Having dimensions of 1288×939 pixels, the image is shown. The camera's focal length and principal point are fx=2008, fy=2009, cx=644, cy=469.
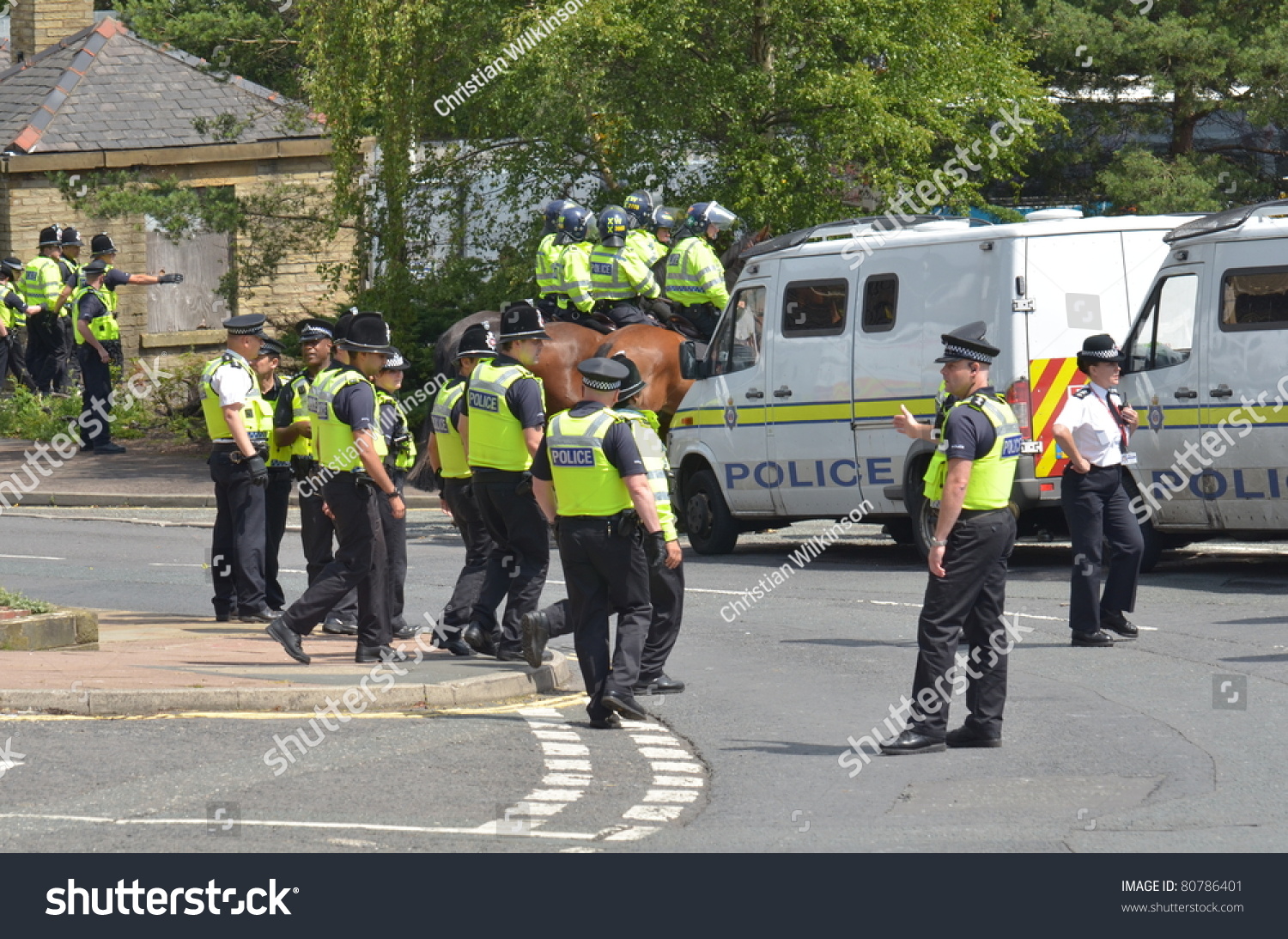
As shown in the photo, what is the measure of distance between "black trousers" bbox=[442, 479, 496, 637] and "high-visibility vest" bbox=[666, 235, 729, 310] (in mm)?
6178

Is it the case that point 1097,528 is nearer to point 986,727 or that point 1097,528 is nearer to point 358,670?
point 986,727

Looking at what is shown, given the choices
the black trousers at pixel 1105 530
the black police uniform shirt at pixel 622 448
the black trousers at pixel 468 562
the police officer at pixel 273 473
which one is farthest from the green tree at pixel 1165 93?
the black police uniform shirt at pixel 622 448

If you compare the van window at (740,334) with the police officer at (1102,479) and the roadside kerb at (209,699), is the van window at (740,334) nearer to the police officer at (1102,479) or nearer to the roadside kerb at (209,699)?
the police officer at (1102,479)

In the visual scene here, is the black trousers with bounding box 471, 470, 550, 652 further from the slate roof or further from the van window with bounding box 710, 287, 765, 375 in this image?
the slate roof

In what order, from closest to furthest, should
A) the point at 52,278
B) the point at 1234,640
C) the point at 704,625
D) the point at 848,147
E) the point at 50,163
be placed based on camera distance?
the point at 1234,640 < the point at 704,625 < the point at 848,147 < the point at 52,278 < the point at 50,163

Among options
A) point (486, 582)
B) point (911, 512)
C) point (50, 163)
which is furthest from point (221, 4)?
point (486, 582)

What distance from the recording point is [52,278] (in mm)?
25750

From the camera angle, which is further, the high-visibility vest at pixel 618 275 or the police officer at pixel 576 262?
the police officer at pixel 576 262

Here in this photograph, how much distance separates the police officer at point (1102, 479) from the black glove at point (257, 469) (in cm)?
484

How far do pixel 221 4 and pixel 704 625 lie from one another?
22.4 m

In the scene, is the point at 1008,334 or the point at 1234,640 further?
the point at 1008,334

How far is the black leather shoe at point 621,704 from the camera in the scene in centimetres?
921

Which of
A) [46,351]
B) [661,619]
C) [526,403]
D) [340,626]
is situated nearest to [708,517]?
[340,626]

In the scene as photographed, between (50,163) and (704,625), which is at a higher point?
(50,163)
